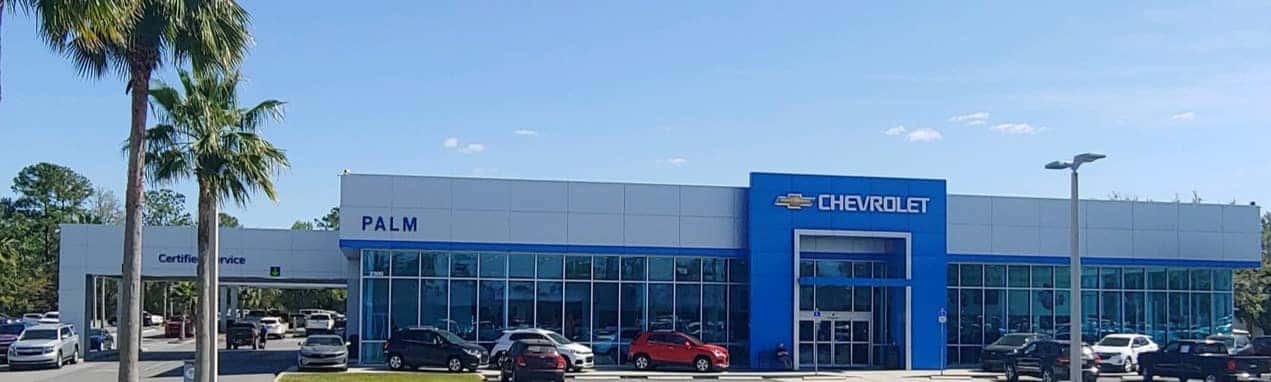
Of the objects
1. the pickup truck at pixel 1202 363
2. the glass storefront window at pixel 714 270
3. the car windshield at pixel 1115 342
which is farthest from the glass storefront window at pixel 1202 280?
the glass storefront window at pixel 714 270

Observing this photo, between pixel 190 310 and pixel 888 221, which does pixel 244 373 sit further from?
pixel 190 310

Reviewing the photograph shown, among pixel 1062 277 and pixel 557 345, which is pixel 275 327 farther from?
pixel 1062 277

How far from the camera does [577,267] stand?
1832 inches

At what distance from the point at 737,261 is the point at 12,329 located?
25912 millimetres

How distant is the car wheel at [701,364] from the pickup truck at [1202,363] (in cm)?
1360

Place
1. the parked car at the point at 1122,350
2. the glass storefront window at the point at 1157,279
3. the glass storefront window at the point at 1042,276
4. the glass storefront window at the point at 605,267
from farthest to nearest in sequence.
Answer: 1. the glass storefront window at the point at 1157,279
2. the glass storefront window at the point at 1042,276
3. the glass storefront window at the point at 605,267
4. the parked car at the point at 1122,350

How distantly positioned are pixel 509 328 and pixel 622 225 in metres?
5.24

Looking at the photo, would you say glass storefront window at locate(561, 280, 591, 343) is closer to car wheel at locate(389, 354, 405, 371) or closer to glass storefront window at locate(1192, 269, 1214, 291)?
car wheel at locate(389, 354, 405, 371)

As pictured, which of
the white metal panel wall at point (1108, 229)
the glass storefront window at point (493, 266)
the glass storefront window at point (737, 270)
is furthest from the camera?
the white metal panel wall at point (1108, 229)

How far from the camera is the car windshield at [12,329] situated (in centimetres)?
4734

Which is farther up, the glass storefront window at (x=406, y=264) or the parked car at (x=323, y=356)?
the glass storefront window at (x=406, y=264)

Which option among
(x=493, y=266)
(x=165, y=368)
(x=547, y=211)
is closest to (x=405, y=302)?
(x=493, y=266)

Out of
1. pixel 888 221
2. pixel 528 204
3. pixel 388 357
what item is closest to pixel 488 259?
pixel 528 204

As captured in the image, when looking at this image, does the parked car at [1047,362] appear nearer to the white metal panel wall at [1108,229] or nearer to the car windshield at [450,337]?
the white metal panel wall at [1108,229]
